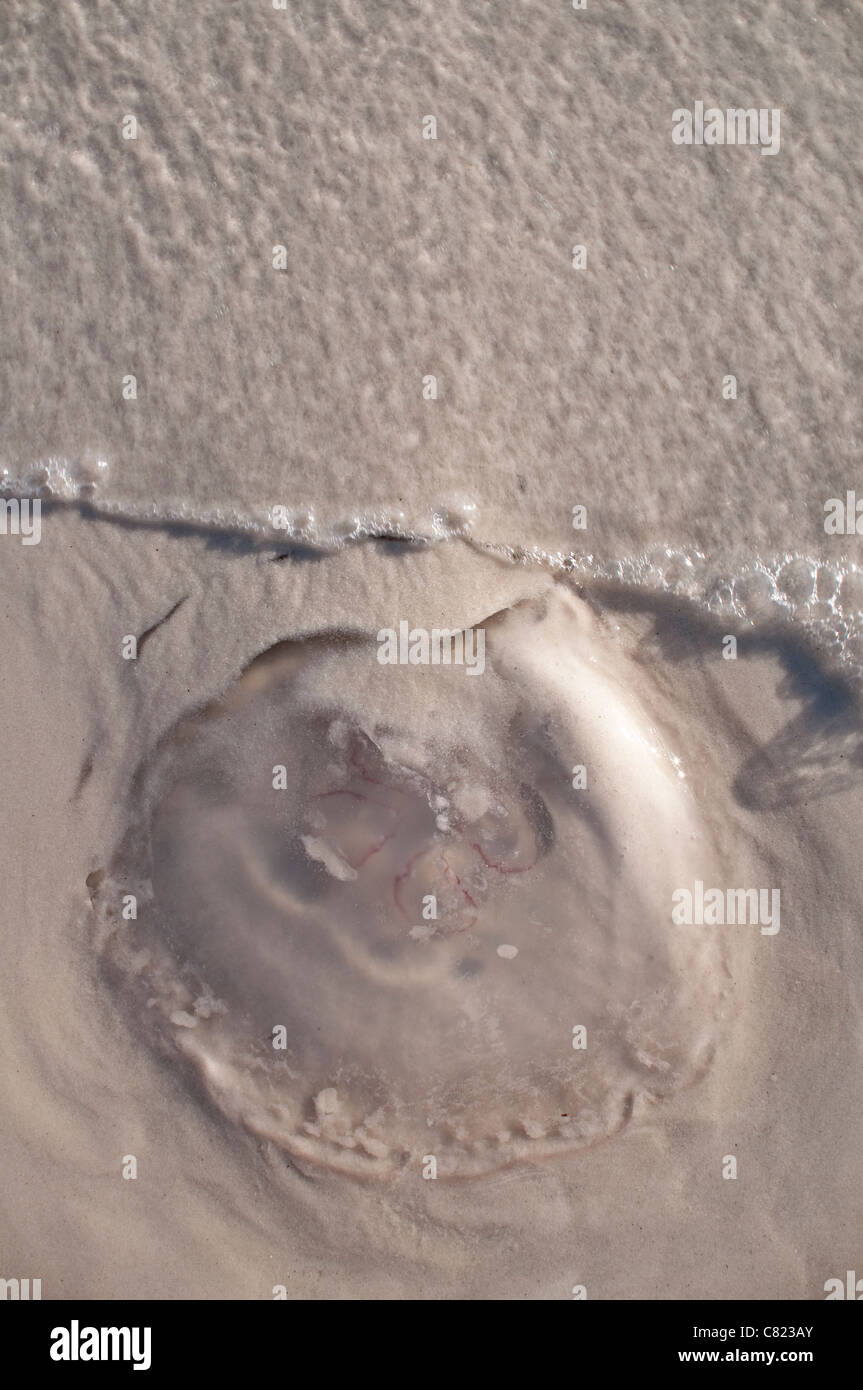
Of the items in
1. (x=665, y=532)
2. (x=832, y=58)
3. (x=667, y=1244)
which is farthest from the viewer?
(x=832, y=58)

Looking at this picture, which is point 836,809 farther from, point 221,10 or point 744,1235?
point 221,10

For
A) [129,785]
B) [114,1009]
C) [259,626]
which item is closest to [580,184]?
[259,626]

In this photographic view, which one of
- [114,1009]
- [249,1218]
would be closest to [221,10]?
[114,1009]

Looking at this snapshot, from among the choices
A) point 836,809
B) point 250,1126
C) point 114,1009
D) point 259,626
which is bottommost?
point 250,1126

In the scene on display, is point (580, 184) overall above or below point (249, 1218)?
above

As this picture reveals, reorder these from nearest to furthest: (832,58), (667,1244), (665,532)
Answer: (667,1244)
(665,532)
(832,58)

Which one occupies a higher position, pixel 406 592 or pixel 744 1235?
pixel 406 592

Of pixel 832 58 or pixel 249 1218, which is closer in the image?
pixel 249 1218

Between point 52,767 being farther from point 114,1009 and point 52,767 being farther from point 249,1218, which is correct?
point 249,1218

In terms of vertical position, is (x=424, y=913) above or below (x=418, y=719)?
below
